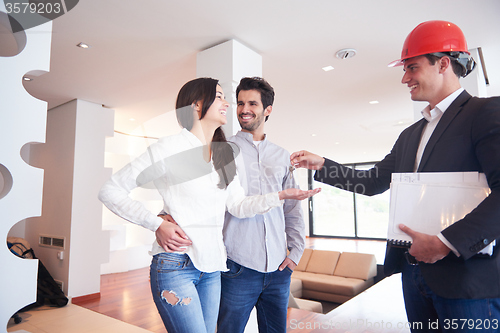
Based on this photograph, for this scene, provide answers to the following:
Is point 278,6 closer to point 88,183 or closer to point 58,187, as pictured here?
point 88,183

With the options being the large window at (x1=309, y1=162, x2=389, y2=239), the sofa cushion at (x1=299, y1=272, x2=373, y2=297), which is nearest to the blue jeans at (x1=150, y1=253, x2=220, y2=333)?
the sofa cushion at (x1=299, y1=272, x2=373, y2=297)

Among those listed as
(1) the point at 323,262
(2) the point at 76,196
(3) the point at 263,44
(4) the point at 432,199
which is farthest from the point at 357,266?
(4) the point at 432,199

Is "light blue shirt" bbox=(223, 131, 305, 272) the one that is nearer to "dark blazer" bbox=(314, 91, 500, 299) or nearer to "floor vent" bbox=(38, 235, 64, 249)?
"dark blazer" bbox=(314, 91, 500, 299)

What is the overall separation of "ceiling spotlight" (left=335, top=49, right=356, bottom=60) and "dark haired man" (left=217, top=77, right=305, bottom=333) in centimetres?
169

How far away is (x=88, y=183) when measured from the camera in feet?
15.3

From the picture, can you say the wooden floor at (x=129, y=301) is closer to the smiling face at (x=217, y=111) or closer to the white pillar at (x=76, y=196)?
the white pillar at (x=76, y=196)

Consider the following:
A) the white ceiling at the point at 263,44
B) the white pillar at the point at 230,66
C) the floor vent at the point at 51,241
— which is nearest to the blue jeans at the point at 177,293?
the white pillar at the point at 230,66

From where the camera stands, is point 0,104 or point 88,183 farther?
point 88,183

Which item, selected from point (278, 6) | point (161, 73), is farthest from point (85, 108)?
point (278, 6)

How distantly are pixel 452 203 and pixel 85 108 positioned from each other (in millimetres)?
4927

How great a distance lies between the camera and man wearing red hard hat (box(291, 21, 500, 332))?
3.07ft

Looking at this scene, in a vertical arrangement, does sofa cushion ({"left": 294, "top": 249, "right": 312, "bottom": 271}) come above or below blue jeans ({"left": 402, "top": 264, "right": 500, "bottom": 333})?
below

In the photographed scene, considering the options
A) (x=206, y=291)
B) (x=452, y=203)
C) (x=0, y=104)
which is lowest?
(x=206, y=291)

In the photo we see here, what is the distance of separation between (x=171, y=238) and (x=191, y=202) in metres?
0.17
